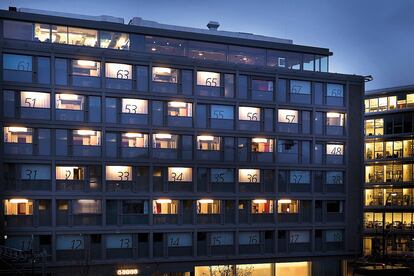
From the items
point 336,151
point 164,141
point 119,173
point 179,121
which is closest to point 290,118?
point 336,151

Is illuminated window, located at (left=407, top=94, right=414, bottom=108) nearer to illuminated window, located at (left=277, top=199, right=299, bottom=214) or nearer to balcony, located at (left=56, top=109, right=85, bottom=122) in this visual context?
illuminated window, located at (left=277, top=199, right=299, bottom=214)

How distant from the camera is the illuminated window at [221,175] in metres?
58.6

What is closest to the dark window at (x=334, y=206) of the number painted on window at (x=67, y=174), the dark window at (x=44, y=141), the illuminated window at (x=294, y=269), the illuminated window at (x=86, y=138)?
the illuminated window at (x=294, y=269)

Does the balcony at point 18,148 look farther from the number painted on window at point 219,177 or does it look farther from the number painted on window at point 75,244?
the number painted on window at point 219,177

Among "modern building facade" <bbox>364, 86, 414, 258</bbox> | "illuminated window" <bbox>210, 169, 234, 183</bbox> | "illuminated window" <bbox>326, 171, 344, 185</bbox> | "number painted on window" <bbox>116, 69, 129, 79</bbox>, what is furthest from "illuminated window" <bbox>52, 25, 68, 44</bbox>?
"modern building facade" <bbox>364, 86, 414, 258</bbox>

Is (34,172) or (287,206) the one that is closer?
(34,172)

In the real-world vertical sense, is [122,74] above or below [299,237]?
above

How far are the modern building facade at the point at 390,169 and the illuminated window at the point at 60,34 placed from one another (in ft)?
191

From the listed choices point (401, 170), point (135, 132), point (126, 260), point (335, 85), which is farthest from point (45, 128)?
point (401, 170)

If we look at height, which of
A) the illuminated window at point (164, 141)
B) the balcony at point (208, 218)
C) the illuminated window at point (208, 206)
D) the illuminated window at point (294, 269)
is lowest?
the illuminated window at point (294, 269)

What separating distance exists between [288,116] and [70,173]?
75.6 ft

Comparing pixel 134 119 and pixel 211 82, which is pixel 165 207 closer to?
pixel 134 119

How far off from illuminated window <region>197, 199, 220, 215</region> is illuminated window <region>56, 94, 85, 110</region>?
48.6ft

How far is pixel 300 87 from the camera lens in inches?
2457
